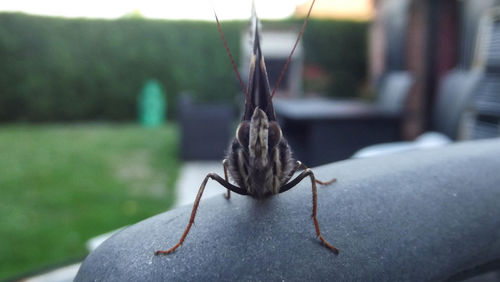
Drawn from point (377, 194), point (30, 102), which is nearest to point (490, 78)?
point (377, 194)

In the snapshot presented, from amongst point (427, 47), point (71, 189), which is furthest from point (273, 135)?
point (427, 47)

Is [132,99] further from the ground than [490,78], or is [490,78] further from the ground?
[490,78]

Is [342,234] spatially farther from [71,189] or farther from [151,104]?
[151,104]

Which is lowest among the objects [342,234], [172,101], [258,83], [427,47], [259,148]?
[172,101]

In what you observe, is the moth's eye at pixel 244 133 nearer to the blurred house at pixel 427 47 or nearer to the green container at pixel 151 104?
the blurred house at pixel 427 47

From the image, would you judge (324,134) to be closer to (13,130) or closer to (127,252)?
(127,252)

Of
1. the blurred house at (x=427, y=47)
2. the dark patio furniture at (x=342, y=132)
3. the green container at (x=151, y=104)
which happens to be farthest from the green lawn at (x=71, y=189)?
the blurred house at (x=427, y=47)

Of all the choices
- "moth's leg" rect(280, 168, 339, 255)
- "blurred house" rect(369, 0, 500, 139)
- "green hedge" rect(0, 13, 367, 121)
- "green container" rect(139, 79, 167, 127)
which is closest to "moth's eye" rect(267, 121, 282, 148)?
"moth's leg" rect(280, 168, 339, 255)

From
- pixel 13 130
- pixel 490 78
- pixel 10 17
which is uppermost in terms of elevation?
pixel 10 17
